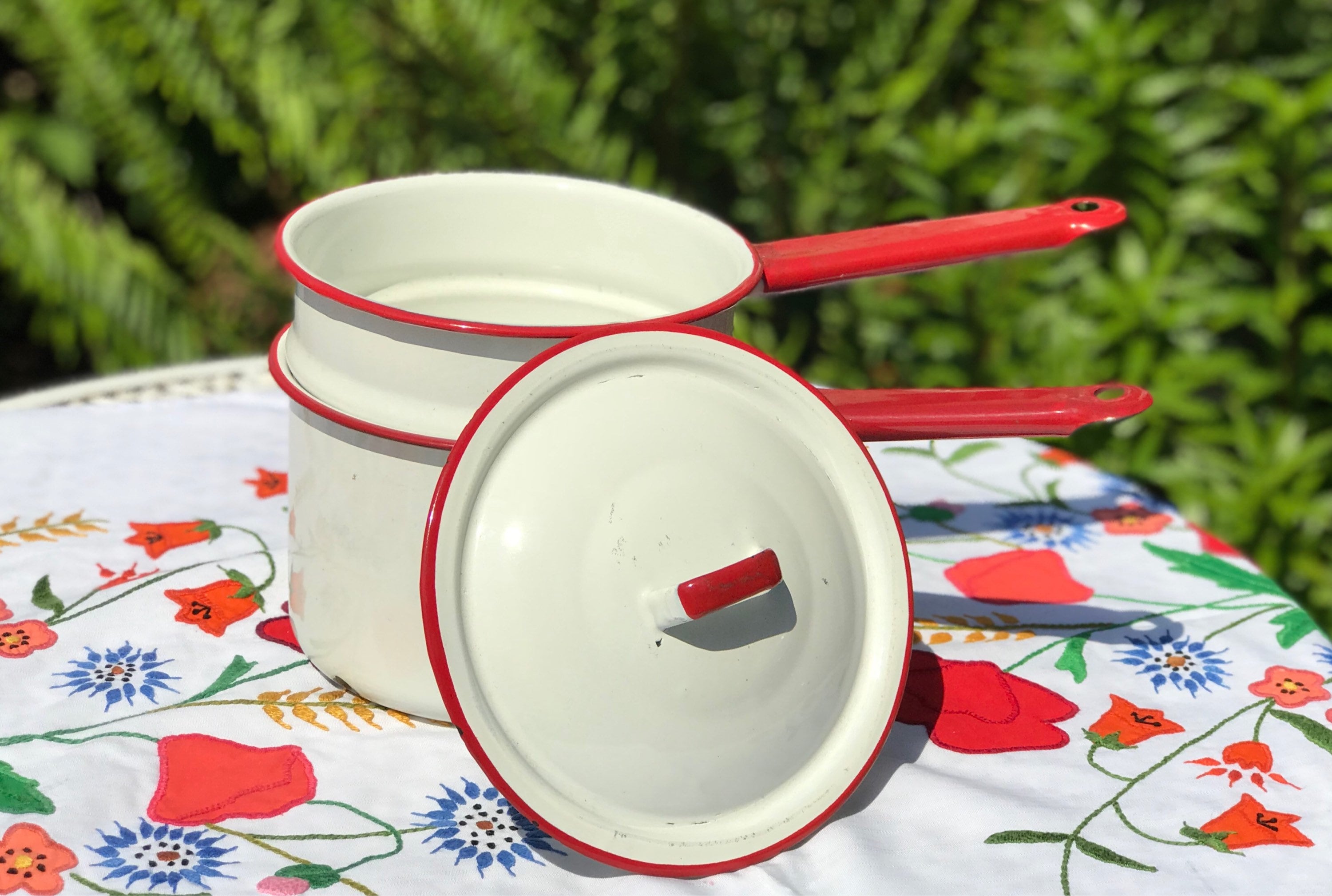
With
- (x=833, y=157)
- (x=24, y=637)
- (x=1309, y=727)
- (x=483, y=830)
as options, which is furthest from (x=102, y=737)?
(x=833, y=157)

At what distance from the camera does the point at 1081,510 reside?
112 centimetres

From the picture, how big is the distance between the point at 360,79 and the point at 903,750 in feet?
5.05

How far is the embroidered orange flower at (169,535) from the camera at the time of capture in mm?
959

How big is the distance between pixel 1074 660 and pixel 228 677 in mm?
583

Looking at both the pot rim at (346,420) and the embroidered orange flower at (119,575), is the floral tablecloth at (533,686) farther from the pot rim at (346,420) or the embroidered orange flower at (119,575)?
the pot rim at (346,420)

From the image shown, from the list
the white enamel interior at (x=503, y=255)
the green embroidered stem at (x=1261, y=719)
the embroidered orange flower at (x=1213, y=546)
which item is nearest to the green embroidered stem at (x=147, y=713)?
the white enamel interior at (x=503, y=255)

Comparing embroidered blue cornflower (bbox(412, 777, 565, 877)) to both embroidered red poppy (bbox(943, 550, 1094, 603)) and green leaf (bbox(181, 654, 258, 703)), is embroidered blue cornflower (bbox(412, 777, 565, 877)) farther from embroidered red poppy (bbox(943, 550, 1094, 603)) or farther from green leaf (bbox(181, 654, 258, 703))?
embroidered red poppy (bbox(943, 550, 1094, 603))

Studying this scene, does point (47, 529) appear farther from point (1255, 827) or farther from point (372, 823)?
point (1255, 827)

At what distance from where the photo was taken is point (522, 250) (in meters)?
0.90

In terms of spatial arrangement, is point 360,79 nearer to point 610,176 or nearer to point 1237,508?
point 610,176

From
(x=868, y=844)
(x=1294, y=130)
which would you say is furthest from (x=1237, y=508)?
(x=868, y=844)

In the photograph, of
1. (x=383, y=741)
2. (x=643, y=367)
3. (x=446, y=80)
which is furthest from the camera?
(x=446, y=80)

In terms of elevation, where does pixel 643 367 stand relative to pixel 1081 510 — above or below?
above

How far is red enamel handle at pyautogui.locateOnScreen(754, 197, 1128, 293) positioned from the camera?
31.6 inches
